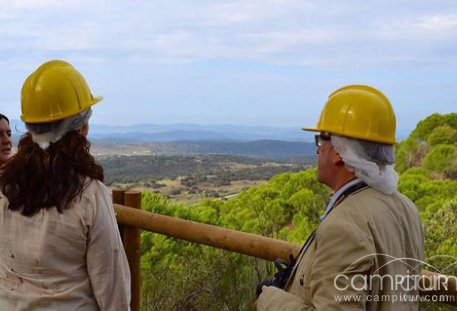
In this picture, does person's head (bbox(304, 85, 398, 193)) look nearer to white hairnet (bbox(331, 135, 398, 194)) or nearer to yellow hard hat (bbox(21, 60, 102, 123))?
white hairnet (bbox(331, 135, 398, 194))

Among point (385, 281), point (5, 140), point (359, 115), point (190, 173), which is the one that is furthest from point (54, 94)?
point (190, 173)

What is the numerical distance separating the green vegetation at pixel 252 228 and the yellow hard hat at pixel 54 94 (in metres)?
1.93

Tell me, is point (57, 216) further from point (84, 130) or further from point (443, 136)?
point (443, 136)

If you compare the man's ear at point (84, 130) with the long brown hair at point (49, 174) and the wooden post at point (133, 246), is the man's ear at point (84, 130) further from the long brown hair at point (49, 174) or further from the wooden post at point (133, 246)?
the wooden post at point (133, 246)

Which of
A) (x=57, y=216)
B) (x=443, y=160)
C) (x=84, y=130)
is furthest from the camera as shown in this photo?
(x=443, y=160)

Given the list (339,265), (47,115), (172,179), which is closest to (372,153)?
(339,265)

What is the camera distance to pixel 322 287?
5.68 feet

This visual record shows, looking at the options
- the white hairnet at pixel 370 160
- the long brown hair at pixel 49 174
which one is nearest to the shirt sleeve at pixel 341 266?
the white hairnet at pixel 370 160

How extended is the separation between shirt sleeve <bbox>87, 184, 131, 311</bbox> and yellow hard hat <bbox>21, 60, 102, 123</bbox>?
1.04 ft

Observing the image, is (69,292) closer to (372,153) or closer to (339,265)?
(339,265)

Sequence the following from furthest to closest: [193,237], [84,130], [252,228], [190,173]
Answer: [190,173] → [252,228] → [193,237] → [84,130]

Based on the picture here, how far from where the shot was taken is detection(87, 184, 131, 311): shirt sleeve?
2076 millimetres

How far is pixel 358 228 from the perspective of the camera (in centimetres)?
174

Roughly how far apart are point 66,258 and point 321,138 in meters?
0.98
